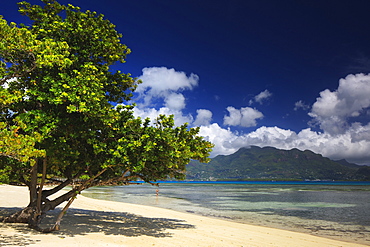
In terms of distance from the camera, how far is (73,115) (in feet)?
41.4

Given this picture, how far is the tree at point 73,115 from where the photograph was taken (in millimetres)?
10633

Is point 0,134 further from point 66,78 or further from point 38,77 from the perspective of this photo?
point 38,77

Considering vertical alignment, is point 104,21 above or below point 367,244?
above

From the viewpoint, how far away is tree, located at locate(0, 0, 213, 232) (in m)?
10.6

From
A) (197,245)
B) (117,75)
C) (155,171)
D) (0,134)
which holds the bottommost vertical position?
(197,245)

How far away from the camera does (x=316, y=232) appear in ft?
68.0

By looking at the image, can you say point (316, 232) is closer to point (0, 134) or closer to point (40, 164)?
point (40, 164)

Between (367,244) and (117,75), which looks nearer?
(117,75)

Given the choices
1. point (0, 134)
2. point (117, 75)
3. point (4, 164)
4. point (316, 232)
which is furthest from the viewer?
point (316, 232)

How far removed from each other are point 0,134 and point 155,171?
7535 mm

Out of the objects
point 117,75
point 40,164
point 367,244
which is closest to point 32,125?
point 40,164

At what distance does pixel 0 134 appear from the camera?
8.28 m

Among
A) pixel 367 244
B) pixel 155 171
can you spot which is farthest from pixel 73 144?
pixel 367 244

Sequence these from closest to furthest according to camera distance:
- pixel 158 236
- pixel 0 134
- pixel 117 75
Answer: pixel 0 134, pixel 158 236, pixel 117 75
